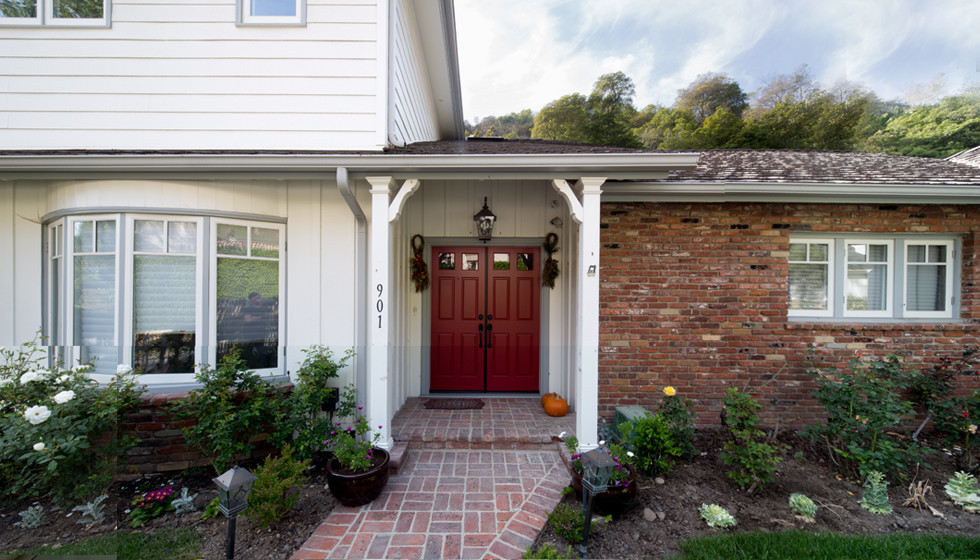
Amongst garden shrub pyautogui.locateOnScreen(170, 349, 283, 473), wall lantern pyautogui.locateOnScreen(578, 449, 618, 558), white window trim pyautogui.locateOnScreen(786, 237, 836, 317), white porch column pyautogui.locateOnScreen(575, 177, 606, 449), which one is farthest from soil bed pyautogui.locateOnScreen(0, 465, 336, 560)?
white window trim pyautogui.locateOnScreen(786, 237, 836, 317)

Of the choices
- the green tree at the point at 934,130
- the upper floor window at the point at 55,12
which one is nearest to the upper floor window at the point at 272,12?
the upper floor window at the point at 55,12

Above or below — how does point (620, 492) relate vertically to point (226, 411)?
below

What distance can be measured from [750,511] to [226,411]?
4276mm

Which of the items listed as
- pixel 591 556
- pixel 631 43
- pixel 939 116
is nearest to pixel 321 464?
pixel 591 556

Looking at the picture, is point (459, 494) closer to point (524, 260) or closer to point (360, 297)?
point (360, 297)

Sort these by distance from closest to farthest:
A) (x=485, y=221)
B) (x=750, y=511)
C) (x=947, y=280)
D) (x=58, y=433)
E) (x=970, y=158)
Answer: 1. (x=58, y=433)
2. (x=750, y=511)
3. (x=947, y=280)
4. (x=485, y=221)
5. (x=970, y=158)

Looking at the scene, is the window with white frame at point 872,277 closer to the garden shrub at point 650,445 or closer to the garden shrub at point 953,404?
the garden shrub at point 953,404

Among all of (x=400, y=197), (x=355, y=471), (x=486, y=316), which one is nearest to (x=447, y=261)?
(x=486, y=316)

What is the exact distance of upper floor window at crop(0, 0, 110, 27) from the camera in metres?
3.75

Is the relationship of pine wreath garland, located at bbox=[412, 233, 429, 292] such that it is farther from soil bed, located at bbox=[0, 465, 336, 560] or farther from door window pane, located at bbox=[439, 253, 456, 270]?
soil bed, located at bbox=[0, 465, 336, 560]

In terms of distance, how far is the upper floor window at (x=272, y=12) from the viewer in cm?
386

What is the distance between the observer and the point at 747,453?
3059 mm

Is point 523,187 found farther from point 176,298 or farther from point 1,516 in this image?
point 1,516

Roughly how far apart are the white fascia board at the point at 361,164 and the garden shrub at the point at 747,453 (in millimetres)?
2191
